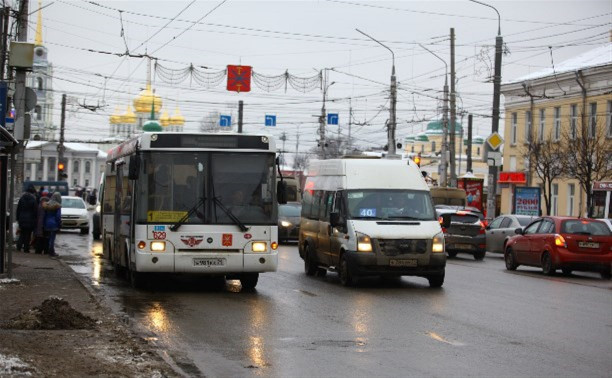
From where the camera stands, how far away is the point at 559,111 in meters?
58.4

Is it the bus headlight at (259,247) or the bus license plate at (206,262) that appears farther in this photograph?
the bus headlight at (259,247)

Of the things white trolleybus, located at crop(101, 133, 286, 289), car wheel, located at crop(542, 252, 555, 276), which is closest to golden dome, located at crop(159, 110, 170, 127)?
car wheel, located at crop(542, 252, 555, 276)

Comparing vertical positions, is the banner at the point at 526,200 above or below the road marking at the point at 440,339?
above

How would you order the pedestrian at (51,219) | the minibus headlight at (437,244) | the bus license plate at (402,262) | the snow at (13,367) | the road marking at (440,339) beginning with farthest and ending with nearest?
the pedestrian at (51,219)
the minibus headlight at (437,244)
the bus license plate at (402,262)
the road marking at (440,339)
the snow at (13,367)

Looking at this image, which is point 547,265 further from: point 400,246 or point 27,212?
point 27,212

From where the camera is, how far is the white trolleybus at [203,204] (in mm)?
17031

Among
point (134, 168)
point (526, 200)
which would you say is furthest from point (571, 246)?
point (526, 200)

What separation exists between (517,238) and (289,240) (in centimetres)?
1384

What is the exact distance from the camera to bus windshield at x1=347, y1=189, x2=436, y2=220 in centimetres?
1967

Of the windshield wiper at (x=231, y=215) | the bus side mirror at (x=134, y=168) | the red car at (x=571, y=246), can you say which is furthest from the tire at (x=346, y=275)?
the red car at (x=571, y=246)

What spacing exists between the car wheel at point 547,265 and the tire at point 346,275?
23.3ft

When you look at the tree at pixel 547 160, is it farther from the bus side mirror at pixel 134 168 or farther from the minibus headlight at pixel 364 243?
the bus side mirror at pixel 134 168

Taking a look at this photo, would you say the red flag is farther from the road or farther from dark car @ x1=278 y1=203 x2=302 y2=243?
the road

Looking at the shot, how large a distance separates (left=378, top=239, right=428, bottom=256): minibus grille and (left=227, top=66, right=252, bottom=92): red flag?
67.8 feet
